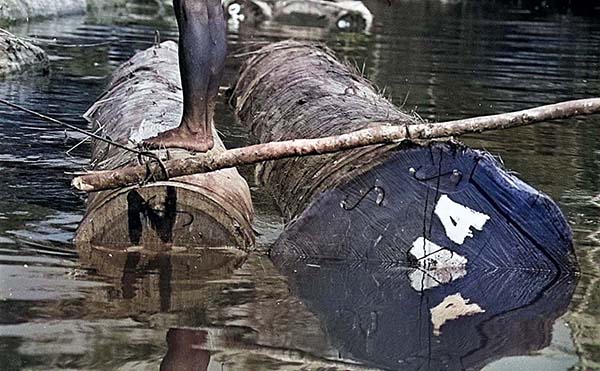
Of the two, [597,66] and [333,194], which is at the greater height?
[333,194]

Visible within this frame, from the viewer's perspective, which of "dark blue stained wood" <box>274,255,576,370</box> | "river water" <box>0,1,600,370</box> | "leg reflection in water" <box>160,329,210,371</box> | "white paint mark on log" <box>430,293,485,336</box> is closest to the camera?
"leg reflection in water" <box>160,329,210,371</box>

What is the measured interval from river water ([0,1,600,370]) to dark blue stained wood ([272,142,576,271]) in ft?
0.95

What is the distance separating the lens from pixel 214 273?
5.15 meters

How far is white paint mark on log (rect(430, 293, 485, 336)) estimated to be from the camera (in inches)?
182

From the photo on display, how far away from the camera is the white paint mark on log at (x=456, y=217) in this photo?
5402 millimetres

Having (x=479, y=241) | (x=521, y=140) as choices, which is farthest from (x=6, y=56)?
(x=479, y=241)

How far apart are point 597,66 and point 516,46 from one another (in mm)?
2849

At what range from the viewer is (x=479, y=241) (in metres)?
5.46

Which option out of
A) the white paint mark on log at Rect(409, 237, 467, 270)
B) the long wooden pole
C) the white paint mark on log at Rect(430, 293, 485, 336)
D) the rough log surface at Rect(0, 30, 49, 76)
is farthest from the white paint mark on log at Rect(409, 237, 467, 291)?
the rough log surface at Rect(0, 30, 49, 76)

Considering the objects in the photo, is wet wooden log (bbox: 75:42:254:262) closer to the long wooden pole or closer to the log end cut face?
the log end cut face

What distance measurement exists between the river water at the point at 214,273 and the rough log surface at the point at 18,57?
0.17m

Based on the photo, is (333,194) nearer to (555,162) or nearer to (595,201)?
(595,201)

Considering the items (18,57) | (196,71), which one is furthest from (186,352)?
(18,57)

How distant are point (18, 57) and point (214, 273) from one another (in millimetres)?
7652
